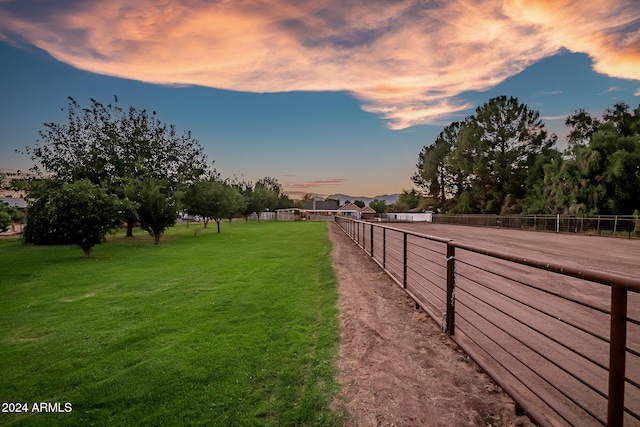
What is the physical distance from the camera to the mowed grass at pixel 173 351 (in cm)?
236

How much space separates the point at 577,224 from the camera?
2211 cm

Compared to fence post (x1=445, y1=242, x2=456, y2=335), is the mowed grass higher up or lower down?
lower down

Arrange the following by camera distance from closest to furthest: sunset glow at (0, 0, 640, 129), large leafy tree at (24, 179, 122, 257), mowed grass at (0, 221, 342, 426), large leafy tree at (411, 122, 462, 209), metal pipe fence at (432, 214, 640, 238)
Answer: mowed grass at (0, 221, 342, 426) < sunset glow at (0, 0, 640, 129) < large leafy tree at (24, 179, 122, 257) < metal pipe fence at (432, 214, 640, 238) < large leafy tree at (411, 122, 462, 209)

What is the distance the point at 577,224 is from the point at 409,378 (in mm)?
26150

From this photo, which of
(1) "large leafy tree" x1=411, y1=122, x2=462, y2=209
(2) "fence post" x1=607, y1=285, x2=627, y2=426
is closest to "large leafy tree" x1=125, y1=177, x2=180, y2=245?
(2) "fence post" x1=607, y1=285, x2=627, y2=426

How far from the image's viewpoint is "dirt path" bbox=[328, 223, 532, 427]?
2250 millimetres

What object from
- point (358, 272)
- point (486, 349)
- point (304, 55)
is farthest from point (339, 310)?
point (304, 55)

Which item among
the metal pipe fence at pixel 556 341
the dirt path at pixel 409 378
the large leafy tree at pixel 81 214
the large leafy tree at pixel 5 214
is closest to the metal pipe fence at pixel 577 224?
the metal pipe fence at pixel 556 341

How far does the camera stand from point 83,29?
1064 cm

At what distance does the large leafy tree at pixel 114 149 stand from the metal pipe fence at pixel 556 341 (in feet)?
66.6

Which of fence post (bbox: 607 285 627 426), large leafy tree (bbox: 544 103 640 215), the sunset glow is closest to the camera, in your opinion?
fence post (bbox: 607 285 627 426)

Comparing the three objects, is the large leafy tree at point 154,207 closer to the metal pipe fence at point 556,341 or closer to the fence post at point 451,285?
the metal pipe fence at point 556,341

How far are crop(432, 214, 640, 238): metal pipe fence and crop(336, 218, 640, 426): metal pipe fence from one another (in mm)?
17618

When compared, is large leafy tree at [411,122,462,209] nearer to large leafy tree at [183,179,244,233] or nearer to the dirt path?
large leafy tree at [183,179,244,233]
